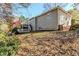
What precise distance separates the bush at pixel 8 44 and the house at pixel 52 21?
23 cm

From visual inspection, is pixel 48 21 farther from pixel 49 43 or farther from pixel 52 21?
pixel 49 43

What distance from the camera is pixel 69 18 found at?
1.83 metres

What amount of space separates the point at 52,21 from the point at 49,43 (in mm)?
213

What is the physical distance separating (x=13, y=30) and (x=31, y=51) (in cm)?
26

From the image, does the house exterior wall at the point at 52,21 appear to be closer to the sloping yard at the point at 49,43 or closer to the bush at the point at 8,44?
the sloping yard at the point at 49,43

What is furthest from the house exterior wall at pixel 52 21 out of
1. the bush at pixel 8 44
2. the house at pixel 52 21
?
the bush at pixel 8 44

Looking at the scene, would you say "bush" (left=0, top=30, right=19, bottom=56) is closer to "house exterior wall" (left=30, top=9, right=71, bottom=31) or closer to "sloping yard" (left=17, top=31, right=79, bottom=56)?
"sloping yard" (left=17, top=31, right=79, bottom=56)

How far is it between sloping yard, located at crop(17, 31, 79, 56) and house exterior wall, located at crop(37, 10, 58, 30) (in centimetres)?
5

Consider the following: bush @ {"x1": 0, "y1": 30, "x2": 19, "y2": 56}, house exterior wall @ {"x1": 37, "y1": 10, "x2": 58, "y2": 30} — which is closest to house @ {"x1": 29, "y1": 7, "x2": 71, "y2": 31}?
house exterior wall @ {"x1": 37, "y1": 10, "x2": 58, "y2": 30}

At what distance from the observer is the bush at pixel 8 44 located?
1.81 meters

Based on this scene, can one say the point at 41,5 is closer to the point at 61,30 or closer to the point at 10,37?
the point at 61,30

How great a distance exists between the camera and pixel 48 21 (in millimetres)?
1833

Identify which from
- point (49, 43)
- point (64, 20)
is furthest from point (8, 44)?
point (64, 20)

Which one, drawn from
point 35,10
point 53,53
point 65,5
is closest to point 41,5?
point 35,10
